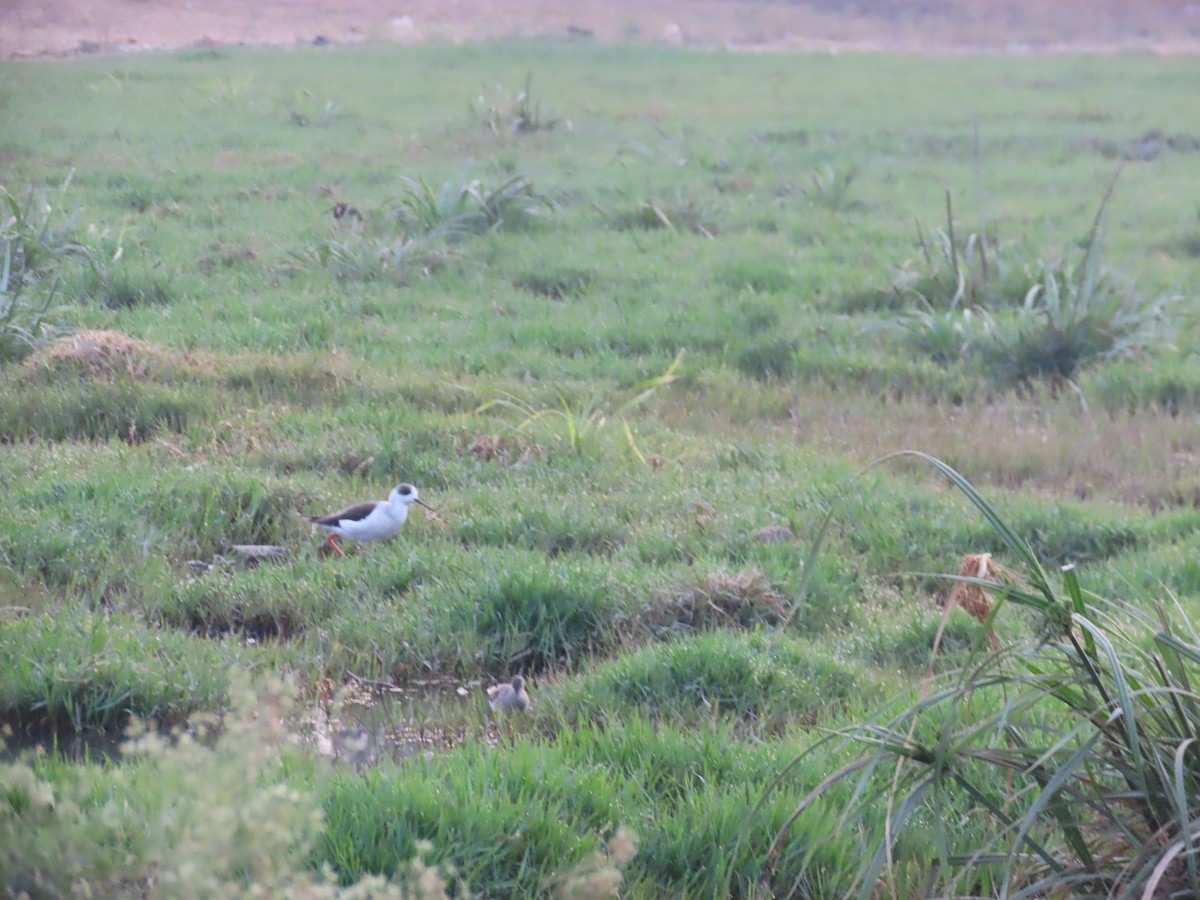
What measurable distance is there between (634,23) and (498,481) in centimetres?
923

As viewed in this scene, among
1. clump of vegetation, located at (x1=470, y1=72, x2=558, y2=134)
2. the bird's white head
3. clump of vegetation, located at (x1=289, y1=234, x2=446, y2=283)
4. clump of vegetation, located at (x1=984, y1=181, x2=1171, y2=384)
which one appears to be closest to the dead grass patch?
clump of vegetation, located at (x1=984, y1=181, x2=1171, y2=384)

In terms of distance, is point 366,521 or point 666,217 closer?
point 366,521

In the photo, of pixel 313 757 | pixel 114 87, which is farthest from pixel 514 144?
pixel 313 757

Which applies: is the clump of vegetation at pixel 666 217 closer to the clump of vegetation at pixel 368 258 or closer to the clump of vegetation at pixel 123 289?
the clump of vegetation at pixel 368 258

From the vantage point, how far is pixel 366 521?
4.34 metres

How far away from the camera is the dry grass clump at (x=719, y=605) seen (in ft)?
13.4

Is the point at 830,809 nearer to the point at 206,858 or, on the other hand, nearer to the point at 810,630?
the point at 810,630

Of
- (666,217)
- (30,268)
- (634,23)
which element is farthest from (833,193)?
(30,268)

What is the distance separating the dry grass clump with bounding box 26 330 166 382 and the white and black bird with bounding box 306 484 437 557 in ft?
3.56

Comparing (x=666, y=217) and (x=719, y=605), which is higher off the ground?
(x=666, y=217)

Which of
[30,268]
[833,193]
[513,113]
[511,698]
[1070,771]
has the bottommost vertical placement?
[511,698]

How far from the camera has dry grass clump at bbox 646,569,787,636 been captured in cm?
408

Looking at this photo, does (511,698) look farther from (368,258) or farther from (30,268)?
(368,258)

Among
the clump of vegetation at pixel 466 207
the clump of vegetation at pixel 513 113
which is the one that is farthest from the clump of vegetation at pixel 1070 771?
the clump of vegetation at pixel 513 113
